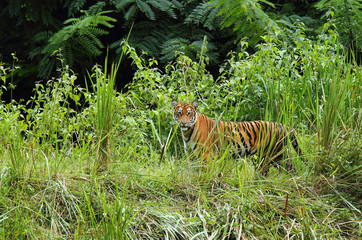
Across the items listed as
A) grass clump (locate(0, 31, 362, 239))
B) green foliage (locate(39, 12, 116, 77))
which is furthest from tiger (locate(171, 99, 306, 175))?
green foliage (locate(39, 12, 116, 77))

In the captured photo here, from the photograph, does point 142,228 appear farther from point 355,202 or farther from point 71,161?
point 355,202

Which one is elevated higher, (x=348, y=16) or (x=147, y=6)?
(x=147, y=6)

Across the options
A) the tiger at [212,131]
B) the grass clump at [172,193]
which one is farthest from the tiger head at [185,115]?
the grass clump at [172,193]

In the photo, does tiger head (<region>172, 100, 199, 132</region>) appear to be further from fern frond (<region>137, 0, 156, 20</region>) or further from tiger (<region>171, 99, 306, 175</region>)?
fern frond (<region>137, 0, 156, 20</region>)

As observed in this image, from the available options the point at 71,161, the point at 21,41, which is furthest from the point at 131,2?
the point at 71,161

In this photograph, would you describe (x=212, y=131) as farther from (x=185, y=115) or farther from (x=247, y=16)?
(x=247, y=16)

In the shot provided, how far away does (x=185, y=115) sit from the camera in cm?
491

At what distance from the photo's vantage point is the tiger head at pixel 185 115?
488cm

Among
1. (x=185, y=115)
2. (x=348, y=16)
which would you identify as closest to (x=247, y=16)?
(x=348, y=16)

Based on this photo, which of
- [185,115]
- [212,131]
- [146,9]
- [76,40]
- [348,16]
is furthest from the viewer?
[76,40]

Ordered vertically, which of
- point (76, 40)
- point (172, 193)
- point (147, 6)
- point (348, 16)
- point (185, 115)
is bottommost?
point (172, 193)

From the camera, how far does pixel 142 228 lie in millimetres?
3250

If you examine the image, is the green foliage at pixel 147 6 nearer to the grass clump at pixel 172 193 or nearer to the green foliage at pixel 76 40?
the green foliage at pixel 76 40

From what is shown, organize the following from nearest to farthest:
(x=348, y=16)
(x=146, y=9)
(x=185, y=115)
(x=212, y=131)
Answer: (x=212, y=131) → (x=185, y=115) → (x=348, y=16) → (x=146, y=9)
